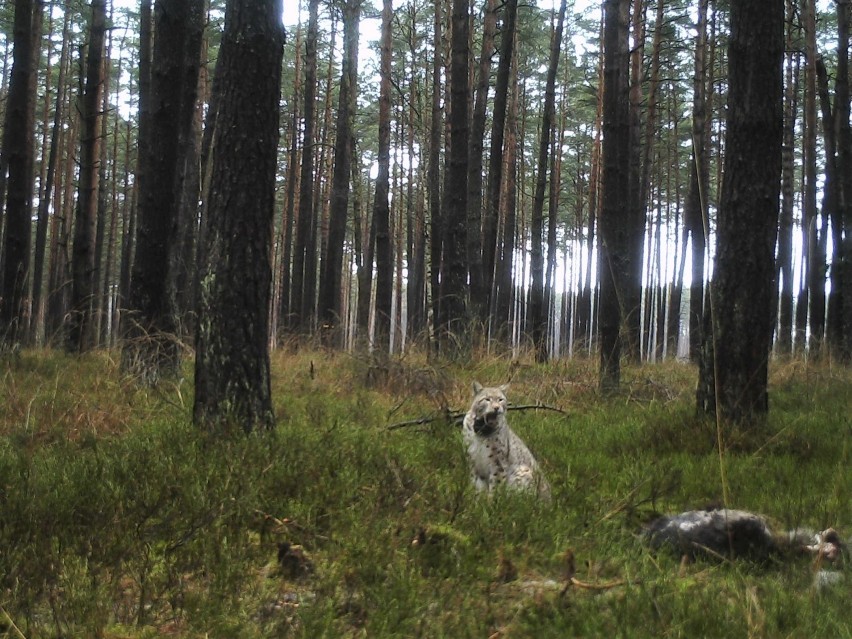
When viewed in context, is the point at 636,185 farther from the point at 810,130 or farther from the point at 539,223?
the point at 810,130

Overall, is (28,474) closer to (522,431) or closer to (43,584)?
(43,584)

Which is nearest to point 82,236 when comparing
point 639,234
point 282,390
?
point 282,390

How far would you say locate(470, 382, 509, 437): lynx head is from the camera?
13.7 ft

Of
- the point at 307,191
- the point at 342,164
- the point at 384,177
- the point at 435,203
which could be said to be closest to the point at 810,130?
the point at 435,203

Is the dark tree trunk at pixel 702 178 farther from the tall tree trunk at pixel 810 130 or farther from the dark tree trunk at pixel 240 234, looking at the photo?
the dark tree trunk at pixel 240 234

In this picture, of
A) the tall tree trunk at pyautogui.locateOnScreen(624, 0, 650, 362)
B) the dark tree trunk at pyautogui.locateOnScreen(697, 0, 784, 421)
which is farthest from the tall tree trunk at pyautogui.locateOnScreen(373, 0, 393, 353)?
the dark tree trunk at pyautogui.locateOnScreen(697, 0, 784, 421)

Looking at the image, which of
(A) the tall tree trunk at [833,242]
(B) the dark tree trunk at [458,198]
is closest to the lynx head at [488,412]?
(B) the dark tree trunk at [458,198]

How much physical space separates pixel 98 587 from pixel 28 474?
55.5 inches

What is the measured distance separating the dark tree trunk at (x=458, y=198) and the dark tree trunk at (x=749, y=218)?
20.1ft

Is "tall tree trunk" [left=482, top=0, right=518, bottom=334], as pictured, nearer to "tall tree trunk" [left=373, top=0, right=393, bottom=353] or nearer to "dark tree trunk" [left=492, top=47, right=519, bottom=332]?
"dark tree trunk" [left=492, top=47, right=519, bottom=332]

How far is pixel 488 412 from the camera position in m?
4.16

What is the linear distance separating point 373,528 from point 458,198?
9758 mm

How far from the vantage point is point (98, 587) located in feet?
8.32

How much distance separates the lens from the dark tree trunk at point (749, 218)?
587 centimetres
